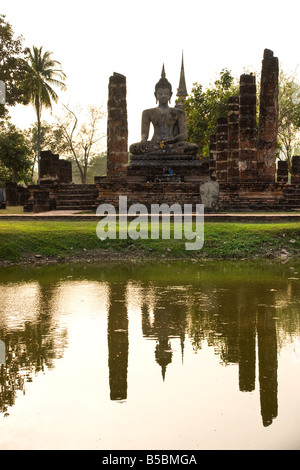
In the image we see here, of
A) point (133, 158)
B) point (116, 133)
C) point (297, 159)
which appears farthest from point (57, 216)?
point (297, 159)

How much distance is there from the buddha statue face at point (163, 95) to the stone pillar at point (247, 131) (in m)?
3.68

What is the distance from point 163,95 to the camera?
2445 centimetres

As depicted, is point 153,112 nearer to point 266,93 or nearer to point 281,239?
point 266,93

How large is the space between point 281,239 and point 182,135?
39.9 ft

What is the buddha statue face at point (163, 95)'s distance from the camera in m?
24.4

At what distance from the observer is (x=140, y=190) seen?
60.0 ft

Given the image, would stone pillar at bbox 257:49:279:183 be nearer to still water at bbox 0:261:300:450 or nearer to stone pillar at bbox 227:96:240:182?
stone pillar at bbox 227:96:240:182

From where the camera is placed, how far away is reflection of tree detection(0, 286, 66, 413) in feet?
15.4

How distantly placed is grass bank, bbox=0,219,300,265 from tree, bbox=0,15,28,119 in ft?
52.2

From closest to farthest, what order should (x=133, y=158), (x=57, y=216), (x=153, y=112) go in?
1. (x=57, y=216)
2. (x=133, y=158)
3. (x=153, y=112)

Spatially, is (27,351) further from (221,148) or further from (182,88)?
(182,88)

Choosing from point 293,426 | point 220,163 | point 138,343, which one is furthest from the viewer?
point 220,163
